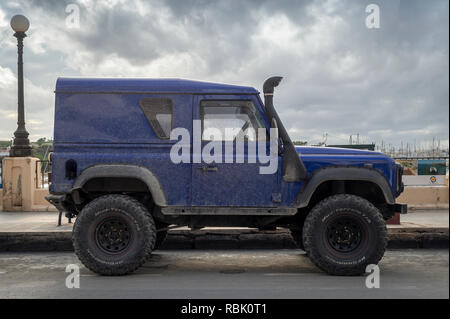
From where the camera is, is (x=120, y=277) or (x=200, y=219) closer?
(x=120, y=277)

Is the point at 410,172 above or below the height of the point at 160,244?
above

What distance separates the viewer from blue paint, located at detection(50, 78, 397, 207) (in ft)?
17.4

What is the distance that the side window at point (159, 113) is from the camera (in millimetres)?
5414

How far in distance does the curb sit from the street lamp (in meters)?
5.27

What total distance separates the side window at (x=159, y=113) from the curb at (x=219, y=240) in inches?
91.9

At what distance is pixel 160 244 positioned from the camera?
6.71 m

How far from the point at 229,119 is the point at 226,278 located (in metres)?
1.98

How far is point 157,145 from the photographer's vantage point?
5.37 meters

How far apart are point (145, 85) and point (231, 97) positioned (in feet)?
3.59

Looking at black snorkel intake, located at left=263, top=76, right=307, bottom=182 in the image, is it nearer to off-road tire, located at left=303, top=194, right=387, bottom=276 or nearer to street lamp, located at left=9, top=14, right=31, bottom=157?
off-road tire, located at left=303, top=194, right=387, bottom=276
